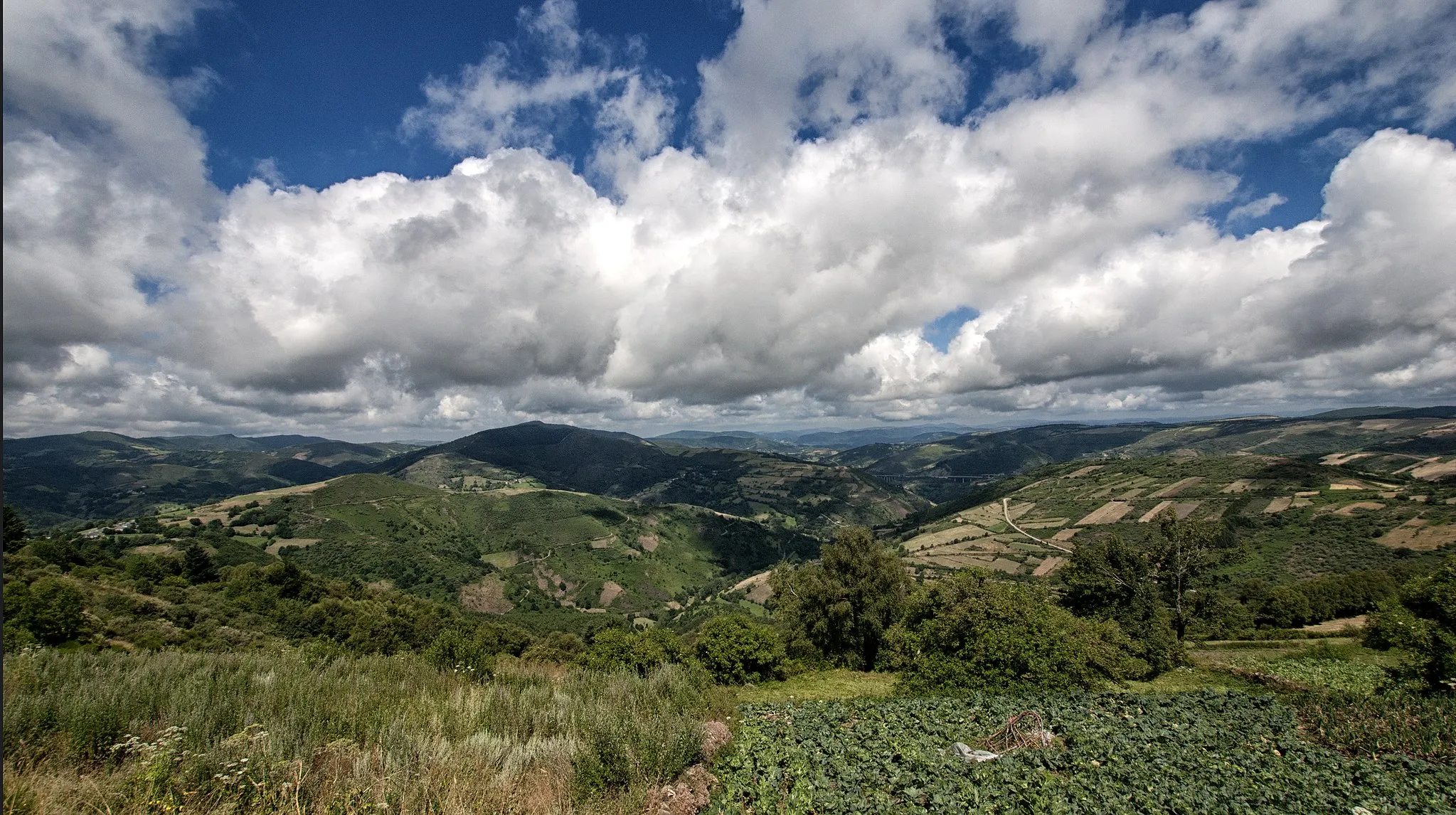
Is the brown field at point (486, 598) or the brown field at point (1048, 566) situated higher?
the brown field at point (1048, 566)

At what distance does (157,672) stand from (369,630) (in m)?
57.7

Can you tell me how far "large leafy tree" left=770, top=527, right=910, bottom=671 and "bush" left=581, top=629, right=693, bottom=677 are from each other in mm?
11162

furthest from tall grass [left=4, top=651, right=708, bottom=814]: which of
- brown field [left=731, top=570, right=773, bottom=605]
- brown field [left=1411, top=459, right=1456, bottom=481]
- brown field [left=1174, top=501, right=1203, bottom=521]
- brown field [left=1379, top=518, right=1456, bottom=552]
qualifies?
brown field [left=1411, top=459, right=1456, bottom=481]

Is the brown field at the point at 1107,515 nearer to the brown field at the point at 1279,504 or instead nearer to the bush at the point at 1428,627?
the brown field at the point at 1279,504

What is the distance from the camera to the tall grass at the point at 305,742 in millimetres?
10422

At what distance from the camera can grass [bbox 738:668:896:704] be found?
24425mm

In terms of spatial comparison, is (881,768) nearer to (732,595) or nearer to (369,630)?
(369,630)

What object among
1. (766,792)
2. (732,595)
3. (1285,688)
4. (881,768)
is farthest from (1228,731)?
(732,595)

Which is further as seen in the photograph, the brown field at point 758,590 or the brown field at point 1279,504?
the brown field at point 758,590

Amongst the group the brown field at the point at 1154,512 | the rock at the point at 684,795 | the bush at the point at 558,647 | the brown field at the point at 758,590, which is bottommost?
the brown field at the point at 758,590

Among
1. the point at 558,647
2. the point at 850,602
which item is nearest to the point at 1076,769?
the point at 850,602

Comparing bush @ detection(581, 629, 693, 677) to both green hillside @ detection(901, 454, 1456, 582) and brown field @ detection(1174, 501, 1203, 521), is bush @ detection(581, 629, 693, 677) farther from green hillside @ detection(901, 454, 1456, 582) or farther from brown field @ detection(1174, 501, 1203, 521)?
brown field @ detection(1174, 501, 1203, 521)

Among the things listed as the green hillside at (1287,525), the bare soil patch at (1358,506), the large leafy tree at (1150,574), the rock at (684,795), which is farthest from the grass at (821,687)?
the bare soil patch at (1358,506)

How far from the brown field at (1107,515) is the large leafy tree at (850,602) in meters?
165
